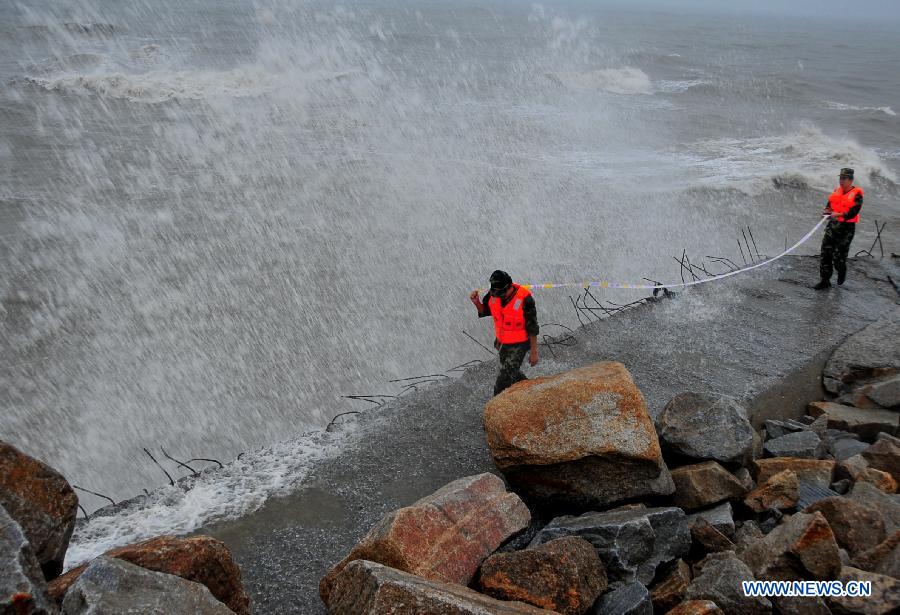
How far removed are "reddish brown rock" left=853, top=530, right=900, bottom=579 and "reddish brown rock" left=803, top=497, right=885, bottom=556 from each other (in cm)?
10

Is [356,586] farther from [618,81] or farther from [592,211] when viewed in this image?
[618,81]

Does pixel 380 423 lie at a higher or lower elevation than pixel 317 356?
higher

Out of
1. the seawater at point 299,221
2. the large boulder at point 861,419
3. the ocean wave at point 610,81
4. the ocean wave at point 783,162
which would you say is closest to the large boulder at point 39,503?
the seawater at point 299,221

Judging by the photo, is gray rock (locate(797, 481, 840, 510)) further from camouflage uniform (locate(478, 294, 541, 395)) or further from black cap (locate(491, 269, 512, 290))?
black cap (locate(491, 269, 512, 290))

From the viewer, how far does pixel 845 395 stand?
679 cm

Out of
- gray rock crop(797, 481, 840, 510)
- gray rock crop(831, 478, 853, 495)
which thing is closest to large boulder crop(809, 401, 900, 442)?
gray rock crop(831, 478, 853, 495)

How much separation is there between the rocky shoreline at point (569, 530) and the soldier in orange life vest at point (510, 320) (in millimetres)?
731

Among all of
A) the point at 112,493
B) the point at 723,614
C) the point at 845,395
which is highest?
the point at 723,614

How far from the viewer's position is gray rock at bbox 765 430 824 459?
5.34 metres

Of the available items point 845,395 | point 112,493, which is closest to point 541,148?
point 845,395

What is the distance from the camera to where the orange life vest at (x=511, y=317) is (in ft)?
18.2

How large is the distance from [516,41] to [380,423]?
217ft

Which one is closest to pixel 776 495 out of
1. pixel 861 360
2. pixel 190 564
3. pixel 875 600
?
pixel 875 600

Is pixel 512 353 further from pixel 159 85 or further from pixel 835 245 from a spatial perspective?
pixel 159 85
